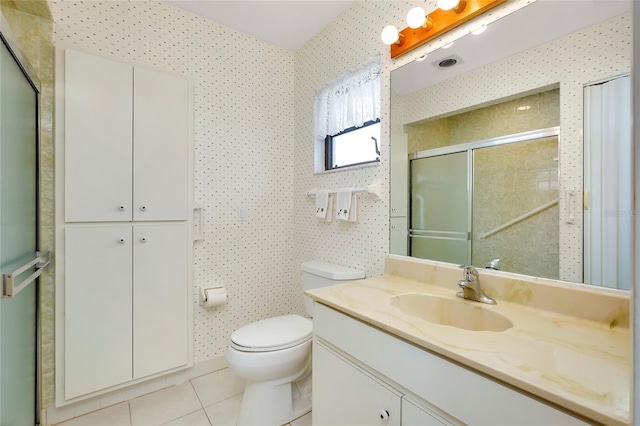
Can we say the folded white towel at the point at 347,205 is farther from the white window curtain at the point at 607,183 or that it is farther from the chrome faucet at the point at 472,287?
the white window curtain at the point at 607,183

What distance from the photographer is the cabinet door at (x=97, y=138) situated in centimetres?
156

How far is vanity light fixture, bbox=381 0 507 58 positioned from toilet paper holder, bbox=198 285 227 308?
1.80 metres

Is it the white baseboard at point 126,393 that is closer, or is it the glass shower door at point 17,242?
the glass shower door at point 17,242

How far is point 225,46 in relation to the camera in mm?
2113

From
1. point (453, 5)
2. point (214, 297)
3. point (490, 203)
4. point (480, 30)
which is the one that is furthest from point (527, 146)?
point (214, 297)

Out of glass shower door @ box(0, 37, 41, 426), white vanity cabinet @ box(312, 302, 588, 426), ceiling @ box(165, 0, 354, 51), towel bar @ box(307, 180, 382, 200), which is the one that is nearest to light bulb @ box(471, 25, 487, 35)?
towel bar @ box(307, 180, 382, 200)

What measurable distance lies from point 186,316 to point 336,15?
2223 millimetres

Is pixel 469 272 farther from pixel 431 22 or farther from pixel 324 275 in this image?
pixel 431 22

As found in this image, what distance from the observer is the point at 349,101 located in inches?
76.7

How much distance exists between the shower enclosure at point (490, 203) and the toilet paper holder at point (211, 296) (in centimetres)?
128

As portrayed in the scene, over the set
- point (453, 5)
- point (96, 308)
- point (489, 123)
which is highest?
point (453, 5)

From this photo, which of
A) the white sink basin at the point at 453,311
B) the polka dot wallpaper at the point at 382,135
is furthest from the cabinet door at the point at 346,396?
the polka dot wallpaper at the point at 382,135

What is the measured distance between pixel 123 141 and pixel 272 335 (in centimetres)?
137

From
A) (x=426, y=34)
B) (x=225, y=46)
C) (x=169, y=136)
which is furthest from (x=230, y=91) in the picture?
(x=426, y=34)
